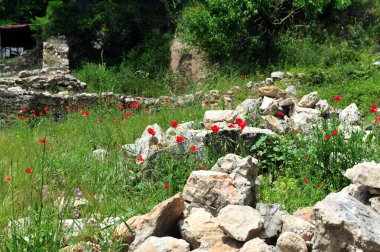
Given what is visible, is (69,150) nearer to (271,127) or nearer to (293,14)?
(271,127)

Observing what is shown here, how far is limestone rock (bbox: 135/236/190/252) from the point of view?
11.9 feet

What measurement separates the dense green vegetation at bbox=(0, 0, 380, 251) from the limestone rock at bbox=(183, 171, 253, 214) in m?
0.47

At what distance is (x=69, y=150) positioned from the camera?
6453 millimetres

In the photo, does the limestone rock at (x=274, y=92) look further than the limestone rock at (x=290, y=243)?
Yes

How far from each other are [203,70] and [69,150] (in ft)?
29.4

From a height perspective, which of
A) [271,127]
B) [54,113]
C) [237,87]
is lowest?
[54,113]

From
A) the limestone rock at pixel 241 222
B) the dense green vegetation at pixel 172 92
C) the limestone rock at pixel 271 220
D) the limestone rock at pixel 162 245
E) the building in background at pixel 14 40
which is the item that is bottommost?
the building in background at pixel 14 40

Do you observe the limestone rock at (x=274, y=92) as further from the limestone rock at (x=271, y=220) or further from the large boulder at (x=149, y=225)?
the large boulder at (x=149, y=225)

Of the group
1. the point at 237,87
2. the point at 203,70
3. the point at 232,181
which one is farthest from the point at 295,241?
the point at 203,70

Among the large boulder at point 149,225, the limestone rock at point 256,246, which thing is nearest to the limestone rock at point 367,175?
the limestone rock at point 256,246

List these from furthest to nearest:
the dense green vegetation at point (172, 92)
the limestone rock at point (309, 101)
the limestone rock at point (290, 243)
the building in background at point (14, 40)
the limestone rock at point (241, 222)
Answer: the building in background at point (14, 40) → the limestone rock at point (309, 101) → the dense green vegetation at point (172, 92) → the limestone rock at point (241, 222) → the limestone rock at point (290, 243)

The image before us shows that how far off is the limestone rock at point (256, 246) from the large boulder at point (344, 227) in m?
0.36

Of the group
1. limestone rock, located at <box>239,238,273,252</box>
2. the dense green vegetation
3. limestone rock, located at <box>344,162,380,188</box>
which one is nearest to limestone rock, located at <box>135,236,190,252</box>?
the dense green vegetation

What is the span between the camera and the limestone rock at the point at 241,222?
3.70 m
